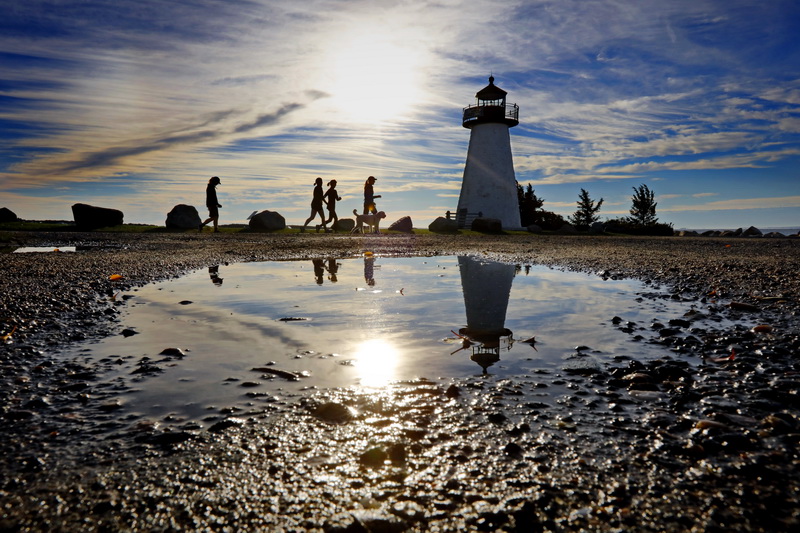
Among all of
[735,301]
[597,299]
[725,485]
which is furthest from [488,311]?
[725,485]

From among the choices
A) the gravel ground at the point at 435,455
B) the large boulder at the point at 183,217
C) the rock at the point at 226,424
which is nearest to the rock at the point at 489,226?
the large boulder at the point at 183,217

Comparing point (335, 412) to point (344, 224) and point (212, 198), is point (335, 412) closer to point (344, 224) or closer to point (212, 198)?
point (212, 198)

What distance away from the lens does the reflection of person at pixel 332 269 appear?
9.29m

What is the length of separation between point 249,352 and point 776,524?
12.4ft

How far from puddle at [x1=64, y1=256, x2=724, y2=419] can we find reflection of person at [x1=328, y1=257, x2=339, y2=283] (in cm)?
29

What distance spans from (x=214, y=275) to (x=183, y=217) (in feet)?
80.8

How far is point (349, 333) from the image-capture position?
4.99 meters

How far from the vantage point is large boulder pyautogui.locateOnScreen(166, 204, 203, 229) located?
102 feet

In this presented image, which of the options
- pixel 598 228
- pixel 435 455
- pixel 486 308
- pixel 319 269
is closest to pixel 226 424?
pixel 435 455

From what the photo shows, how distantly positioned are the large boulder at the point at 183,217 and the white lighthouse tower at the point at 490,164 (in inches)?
854

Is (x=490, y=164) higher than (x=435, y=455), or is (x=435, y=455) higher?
(x=490, y=164)

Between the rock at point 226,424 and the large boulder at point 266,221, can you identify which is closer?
the rock at point 226,424

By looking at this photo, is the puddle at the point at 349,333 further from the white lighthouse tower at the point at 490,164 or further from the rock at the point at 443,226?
the white lighthouse tower at the point at 490,164

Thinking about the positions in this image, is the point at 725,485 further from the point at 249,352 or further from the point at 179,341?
the point at 179,341
